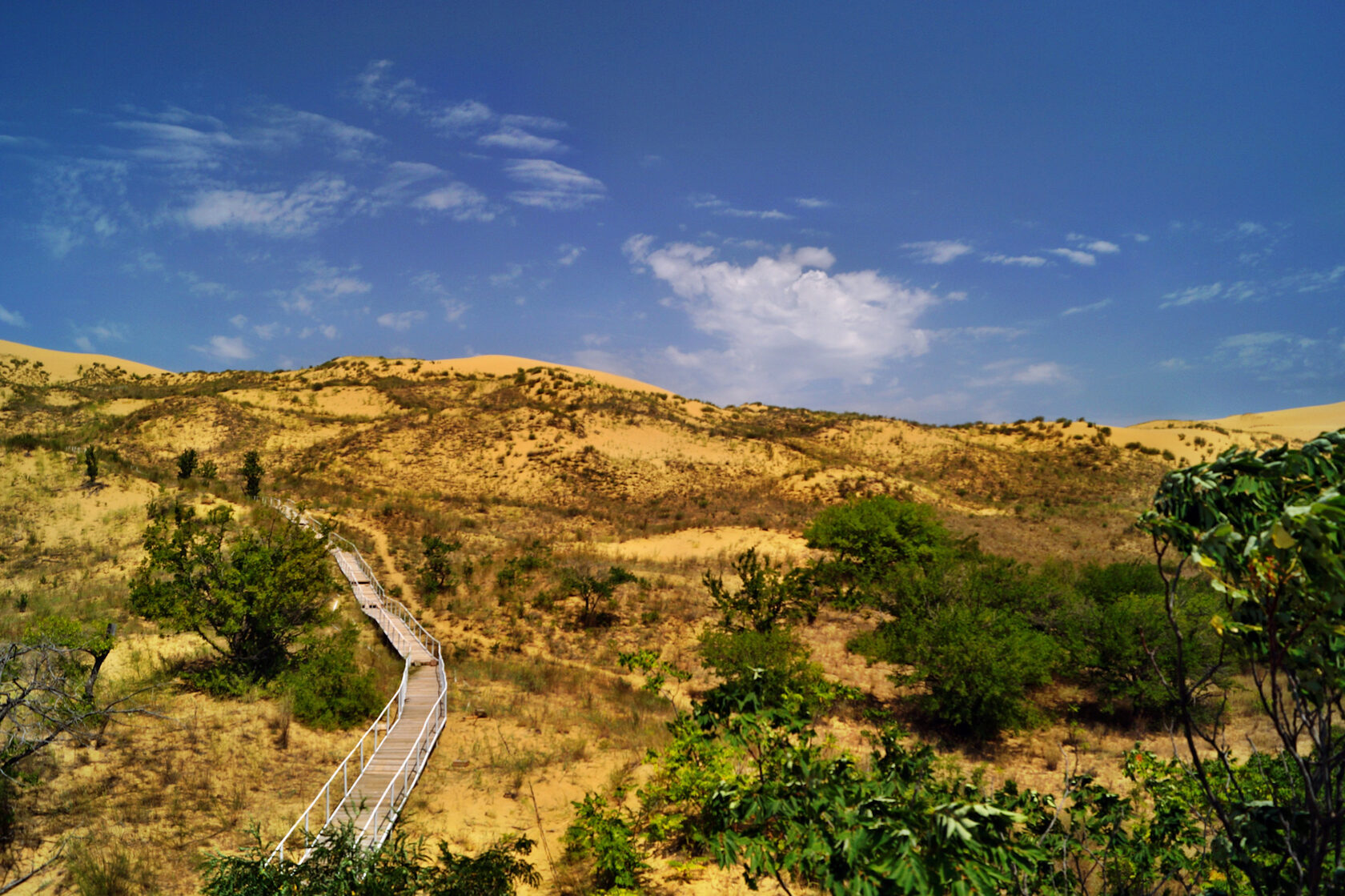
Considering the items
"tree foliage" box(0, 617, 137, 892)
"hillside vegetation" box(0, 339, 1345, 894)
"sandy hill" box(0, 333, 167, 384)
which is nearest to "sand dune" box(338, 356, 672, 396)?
"hillside vegetation" box(0, 339, 1345, 894)

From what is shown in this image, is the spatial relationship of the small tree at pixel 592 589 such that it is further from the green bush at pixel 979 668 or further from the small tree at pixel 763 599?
the green bush at pixel 979 668

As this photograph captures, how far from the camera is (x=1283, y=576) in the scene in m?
2.77

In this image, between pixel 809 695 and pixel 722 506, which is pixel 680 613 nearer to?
pixel 809 695

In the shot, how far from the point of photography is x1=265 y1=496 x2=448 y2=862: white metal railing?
28.6 ft

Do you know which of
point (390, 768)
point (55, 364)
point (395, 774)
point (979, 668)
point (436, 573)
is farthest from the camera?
point (55, 364)

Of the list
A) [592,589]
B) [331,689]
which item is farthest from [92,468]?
[592,589]

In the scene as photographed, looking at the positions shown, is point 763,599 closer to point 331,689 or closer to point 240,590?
point 331,689

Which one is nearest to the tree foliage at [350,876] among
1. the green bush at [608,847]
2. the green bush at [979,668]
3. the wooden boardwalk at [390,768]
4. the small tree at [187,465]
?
the green bush at [608,847]

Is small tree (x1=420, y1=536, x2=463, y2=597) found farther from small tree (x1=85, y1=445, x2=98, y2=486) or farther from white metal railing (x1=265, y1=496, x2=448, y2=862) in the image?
small tree (x1=85, y1=445, x2=98, y2=486)

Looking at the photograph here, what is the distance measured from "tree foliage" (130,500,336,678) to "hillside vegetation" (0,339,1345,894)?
1.35 metres

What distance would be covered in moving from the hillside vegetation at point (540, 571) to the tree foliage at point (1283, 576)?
6.17 m

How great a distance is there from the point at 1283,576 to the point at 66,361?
10731 centimetres

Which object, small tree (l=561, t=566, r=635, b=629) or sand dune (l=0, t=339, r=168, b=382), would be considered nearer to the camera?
small tree (l=561, t=566, r=635, b=629)

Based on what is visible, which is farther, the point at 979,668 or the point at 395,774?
the point at 979,668
